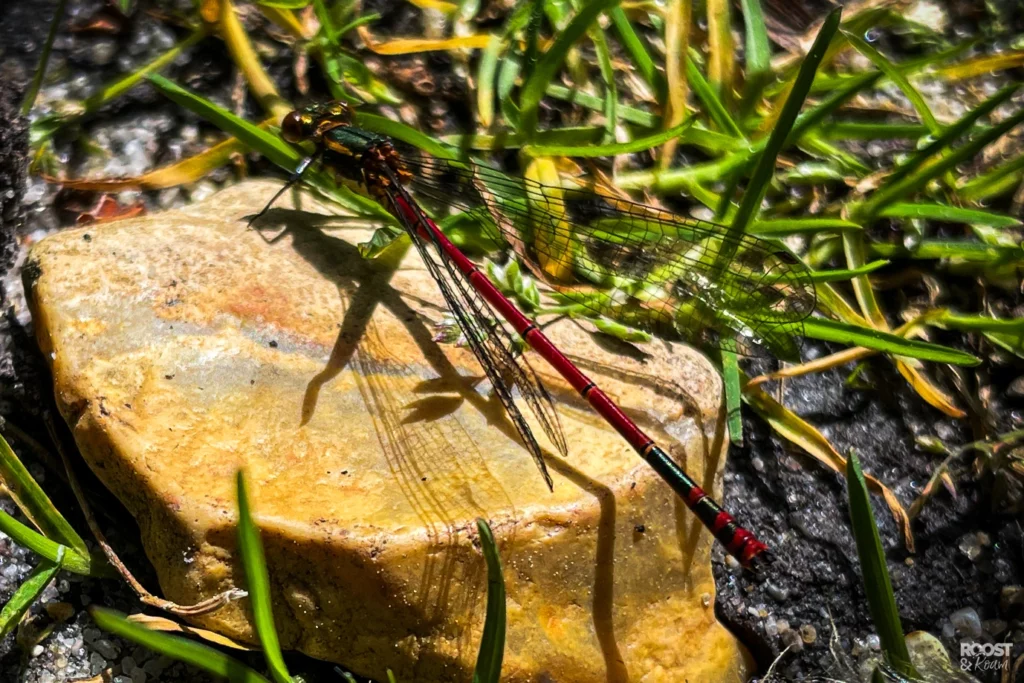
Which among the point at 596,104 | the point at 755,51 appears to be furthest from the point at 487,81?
the point at 755,51

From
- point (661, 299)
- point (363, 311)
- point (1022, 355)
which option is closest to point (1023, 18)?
point (1022, 355)

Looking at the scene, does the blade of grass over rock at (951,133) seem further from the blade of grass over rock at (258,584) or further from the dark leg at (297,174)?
the blade of grass over rock at (258,584)

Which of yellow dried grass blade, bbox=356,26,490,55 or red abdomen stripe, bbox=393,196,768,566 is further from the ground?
yellow dried grass blade, bbox=356,26,490,55

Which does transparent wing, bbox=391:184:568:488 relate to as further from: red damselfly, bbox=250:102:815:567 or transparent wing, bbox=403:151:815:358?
transparent wing, bbox=403:151:815:358

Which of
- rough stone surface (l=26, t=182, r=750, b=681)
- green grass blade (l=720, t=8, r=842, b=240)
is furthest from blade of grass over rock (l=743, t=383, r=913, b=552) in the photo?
green grass blade (l=720, t=8, r=842, b=240)

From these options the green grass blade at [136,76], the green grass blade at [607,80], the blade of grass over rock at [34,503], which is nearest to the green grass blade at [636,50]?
the green grass blade at [607,80]
